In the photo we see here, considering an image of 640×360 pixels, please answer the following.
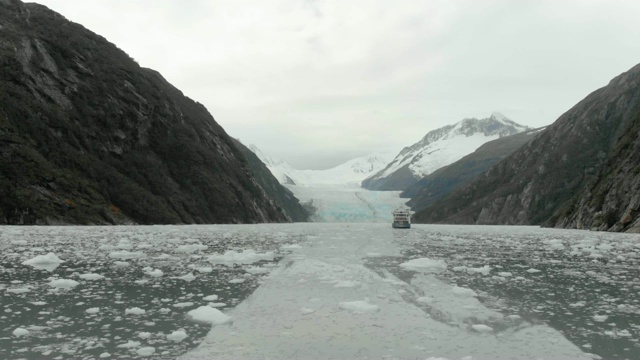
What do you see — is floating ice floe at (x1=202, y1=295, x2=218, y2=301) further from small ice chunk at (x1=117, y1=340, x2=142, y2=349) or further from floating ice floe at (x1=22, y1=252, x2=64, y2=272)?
floating ice floe at (x1=22, y1=252, x2=64, y2=272)

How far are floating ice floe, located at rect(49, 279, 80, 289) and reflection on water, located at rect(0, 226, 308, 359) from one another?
8 centimetres

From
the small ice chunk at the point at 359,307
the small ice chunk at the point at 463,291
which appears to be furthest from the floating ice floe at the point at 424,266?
the small ice chunk at the point at 359,307

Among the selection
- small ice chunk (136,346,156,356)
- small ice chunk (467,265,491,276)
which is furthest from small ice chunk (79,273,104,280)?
small ice chunk (467,265,491,276)

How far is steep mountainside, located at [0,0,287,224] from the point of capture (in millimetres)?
61938

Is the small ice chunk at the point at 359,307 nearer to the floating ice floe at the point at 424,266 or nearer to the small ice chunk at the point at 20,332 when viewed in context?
the small ice chunk at the point at 20,332

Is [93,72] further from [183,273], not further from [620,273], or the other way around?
[620,273]

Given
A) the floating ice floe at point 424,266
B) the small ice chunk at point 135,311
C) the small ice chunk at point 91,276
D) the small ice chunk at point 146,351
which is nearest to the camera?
the small ice chunk at point 146,351

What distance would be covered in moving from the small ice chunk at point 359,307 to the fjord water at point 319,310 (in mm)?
34

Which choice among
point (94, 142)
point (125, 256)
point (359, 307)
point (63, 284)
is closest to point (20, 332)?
point (63, 284)

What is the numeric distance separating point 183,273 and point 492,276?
11857mm

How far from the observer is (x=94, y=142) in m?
79.8

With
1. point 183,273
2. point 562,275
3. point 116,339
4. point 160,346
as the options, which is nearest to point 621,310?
point 562,275

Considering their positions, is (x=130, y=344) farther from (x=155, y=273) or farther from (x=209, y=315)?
(x=155, y=273)

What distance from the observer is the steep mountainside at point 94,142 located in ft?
203
